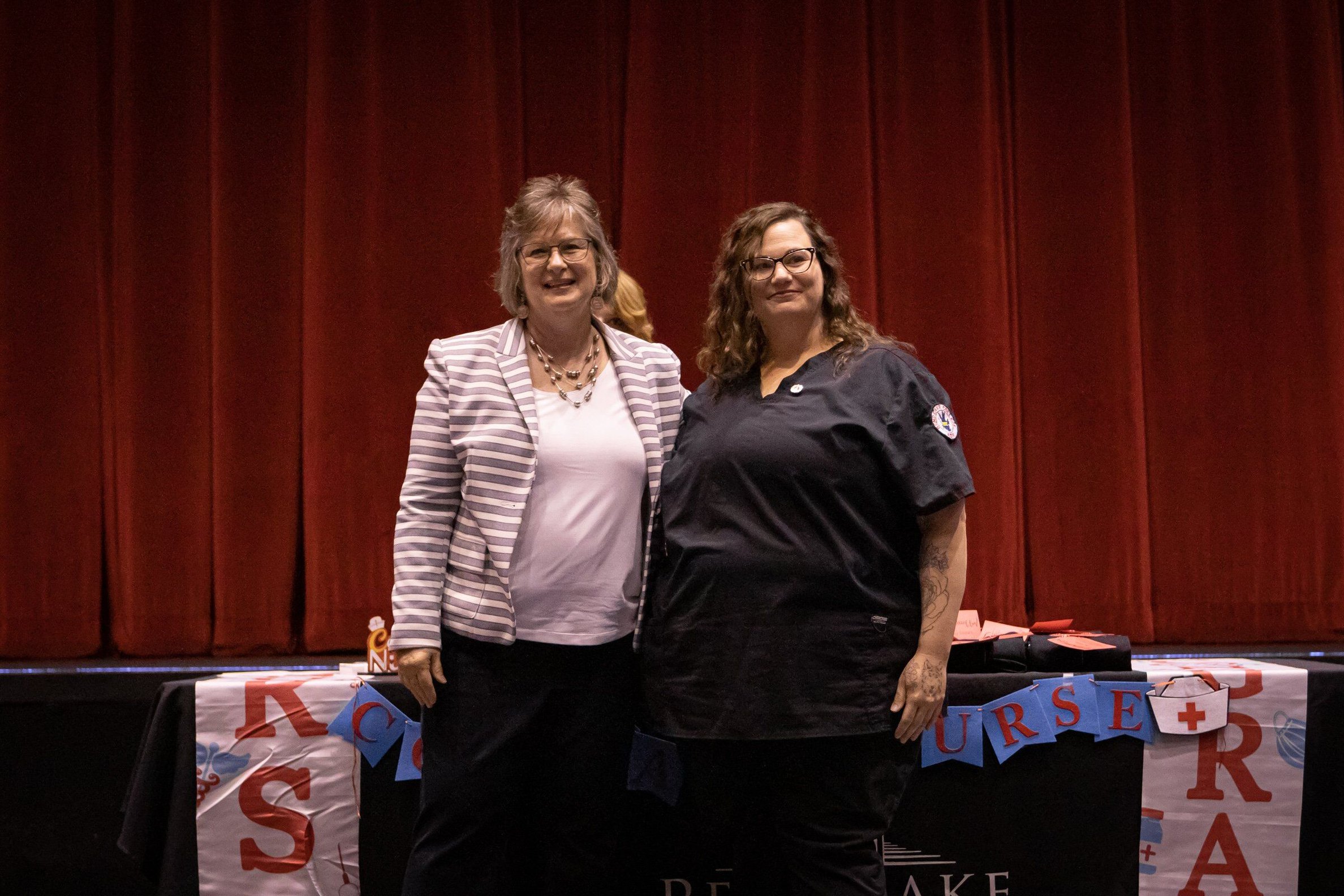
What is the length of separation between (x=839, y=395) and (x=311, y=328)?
2.24 meters

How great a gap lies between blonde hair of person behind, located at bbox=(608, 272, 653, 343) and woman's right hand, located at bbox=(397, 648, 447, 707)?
49.2 inches

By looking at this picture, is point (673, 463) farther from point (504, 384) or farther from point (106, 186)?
point (106, 186)

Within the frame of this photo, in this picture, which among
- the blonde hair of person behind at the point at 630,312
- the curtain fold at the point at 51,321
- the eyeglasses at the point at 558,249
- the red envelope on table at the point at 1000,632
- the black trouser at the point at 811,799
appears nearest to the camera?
the black trouser at the point at 811,799

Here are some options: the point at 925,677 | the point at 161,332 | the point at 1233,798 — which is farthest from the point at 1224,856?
the point at 161,332

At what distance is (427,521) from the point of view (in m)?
1.58

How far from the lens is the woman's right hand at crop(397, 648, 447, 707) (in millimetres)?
1542

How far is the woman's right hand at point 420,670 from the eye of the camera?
1.54 meters

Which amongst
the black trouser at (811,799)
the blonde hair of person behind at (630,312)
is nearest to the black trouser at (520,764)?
the black trouser at (811,799)

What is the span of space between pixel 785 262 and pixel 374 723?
1.11m

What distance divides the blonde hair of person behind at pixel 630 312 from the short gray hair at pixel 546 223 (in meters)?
0.91

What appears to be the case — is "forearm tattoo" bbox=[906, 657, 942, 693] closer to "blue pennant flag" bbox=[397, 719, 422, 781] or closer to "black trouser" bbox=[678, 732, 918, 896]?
"black trouser" bbox=[678, 732, 918, 896]

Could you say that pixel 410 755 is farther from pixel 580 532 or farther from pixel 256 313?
pixel 256 313

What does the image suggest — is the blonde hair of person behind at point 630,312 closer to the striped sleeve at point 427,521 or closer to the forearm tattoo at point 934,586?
the striped sleeve at point 427,521

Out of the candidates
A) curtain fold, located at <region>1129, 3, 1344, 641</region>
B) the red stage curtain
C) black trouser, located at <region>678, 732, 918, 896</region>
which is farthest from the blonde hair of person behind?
curtain fold, located at <region>1129, 3, 1344, 641</region>
